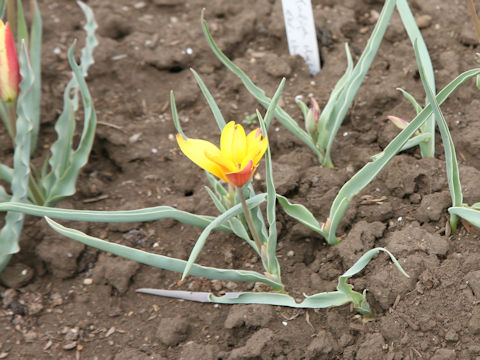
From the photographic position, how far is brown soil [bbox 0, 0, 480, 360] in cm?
147

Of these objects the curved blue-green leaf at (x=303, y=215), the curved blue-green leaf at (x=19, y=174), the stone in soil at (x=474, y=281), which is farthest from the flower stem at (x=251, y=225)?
the curved blue-green leaf at (x=19, y=174)

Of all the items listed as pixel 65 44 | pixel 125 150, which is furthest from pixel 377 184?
pixel 65 44

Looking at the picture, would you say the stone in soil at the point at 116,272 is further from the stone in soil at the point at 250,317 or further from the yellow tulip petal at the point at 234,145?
the yellow tulip petal at the point at 234,145

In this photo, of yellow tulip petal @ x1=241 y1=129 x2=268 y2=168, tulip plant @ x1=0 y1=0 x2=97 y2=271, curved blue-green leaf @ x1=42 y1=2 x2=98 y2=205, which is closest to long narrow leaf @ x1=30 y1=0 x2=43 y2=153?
tulip plant @ x1=0 y1=0 x2=97 y2=271

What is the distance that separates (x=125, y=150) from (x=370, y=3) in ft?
3.21

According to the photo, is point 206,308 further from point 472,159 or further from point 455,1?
point 455,1

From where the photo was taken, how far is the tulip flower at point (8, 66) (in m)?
1.61

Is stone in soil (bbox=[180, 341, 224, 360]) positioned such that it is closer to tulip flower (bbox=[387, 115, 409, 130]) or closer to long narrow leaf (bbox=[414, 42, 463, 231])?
long narrow leaf (bbox=[414, 42, 463, 231])

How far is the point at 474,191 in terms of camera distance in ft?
5.25

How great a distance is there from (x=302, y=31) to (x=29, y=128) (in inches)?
33.6

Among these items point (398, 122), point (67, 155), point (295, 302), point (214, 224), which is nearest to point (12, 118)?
point (67, 155)

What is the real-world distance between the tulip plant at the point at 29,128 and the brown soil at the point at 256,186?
9 cm

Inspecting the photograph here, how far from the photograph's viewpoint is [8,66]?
1.62 m

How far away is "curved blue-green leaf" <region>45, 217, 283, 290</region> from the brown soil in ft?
0.23
